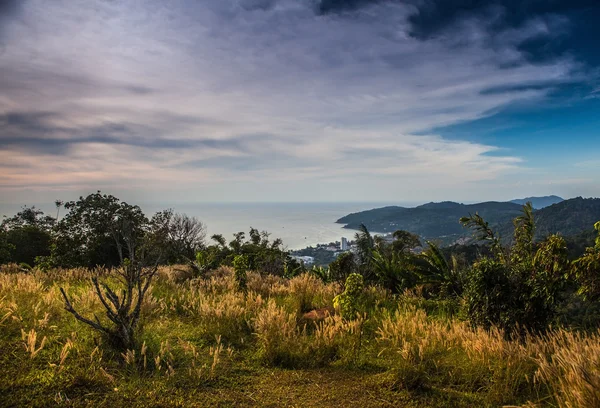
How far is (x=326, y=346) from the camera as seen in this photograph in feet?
15.3

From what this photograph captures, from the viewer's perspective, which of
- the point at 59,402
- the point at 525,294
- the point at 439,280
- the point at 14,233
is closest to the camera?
the point at 59,402

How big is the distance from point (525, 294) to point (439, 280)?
3.71 meters

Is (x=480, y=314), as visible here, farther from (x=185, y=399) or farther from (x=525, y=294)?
(x=185, y=399)

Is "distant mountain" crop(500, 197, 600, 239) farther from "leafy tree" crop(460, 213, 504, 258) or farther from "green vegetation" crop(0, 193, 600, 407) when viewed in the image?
"green vegetation" crop(0, 193, 600, 407)

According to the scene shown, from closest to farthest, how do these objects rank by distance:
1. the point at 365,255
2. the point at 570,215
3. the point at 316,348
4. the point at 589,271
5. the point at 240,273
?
the point at 316,348, the point at 589,271, the point at 240,273, the point at 365,255, the point at 570,215

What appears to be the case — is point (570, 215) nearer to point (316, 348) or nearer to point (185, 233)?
point (185, 233)

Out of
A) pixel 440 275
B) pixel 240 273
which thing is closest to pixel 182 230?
pixel 240 273

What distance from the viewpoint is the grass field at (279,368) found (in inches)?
130

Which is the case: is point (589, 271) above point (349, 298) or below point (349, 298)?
above

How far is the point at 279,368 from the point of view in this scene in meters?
4.31

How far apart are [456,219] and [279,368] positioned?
146502 millimetres

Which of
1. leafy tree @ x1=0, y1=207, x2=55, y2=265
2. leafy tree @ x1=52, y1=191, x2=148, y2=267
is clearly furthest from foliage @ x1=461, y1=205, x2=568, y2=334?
leafy tree @ x1=0, y1=207, x2=55, y2=265

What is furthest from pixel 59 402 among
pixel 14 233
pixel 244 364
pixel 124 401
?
pixel 14 233

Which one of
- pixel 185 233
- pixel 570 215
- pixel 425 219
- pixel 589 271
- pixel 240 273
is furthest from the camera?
pixel 425 219
